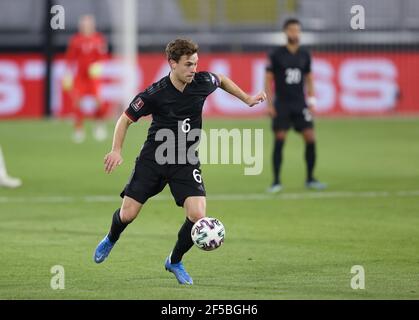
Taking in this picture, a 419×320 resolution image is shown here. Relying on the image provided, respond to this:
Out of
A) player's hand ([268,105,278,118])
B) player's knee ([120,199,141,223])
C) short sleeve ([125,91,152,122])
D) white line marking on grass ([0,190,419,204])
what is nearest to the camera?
short sleeve ([125,91,152,122])

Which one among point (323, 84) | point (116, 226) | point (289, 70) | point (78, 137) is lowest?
point (78, 137)

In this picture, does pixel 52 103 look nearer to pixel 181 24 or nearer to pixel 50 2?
pixel 50 2

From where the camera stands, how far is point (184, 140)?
9047 millimetres

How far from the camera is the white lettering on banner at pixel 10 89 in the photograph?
2612 cm

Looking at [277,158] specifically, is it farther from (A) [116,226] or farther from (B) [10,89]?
(B) [10,89]

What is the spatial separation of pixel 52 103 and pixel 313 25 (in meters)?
7.10

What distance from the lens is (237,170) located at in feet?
60.0

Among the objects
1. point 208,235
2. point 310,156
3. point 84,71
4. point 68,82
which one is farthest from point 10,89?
point 208,235

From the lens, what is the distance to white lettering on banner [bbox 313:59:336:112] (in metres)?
26.3

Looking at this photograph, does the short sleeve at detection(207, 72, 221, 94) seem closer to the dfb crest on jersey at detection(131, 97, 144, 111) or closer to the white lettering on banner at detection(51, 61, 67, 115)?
the dfb crest on jersey at detection(131, 97, 144, 111)

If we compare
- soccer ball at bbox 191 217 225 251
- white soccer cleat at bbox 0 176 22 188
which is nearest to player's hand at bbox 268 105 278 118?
white soccer cleat at bbox 0 176 22 188

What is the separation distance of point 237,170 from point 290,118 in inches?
117

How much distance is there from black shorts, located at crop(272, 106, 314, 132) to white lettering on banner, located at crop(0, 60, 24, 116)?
12150mm

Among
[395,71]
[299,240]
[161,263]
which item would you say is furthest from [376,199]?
[395,71]
